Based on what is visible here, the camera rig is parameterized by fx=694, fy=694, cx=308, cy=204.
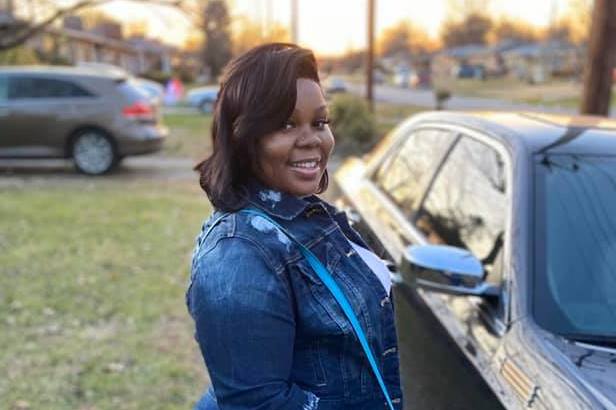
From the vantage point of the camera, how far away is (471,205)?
2.76 m

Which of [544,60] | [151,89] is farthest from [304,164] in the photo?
[544,60]

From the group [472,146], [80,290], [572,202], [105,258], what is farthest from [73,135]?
[572,202]

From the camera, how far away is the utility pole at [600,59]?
22.4ft

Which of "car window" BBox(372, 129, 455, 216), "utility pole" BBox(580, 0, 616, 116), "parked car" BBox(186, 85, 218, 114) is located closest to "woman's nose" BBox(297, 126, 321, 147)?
"car window" BBox(372, 129, 455, 216)

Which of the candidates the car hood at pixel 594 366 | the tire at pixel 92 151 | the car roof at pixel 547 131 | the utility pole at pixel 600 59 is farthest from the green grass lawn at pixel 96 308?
the utility pole at pixel 600 59

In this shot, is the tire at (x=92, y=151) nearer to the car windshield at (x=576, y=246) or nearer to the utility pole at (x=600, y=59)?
the utility pole at (x=600, y=59)

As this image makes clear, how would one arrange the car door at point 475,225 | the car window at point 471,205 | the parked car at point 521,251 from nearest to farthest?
the parked car at point 521,251
the car door at point 475,225
the car window at point 471,205

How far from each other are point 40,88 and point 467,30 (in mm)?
92496

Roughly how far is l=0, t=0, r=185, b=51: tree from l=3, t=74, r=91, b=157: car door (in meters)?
5.66

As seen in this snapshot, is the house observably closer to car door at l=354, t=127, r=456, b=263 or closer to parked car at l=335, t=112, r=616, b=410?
car door at l=354, t=127, r=456, b=263

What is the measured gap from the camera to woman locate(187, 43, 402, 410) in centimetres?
119

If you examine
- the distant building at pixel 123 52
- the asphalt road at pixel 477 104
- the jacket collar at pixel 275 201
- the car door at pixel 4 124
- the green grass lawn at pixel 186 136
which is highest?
the distant building at pixel 123 52

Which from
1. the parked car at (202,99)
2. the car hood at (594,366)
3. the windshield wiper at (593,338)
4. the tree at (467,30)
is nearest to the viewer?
the car hood at (594,366)

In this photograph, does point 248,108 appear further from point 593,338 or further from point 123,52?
point 123,52
